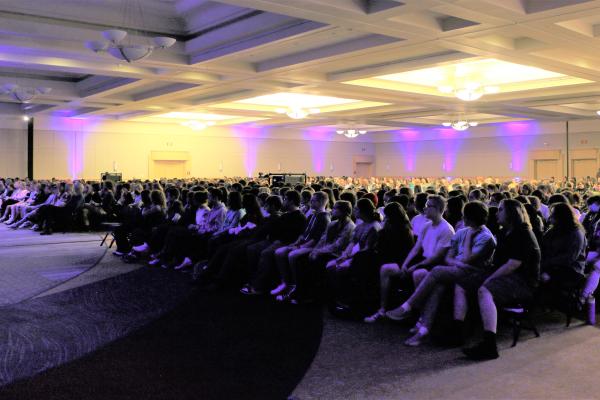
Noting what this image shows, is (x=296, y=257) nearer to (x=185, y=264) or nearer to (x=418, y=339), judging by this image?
(x=418, y=339)

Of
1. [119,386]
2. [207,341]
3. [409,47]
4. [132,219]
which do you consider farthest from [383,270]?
[132,219]

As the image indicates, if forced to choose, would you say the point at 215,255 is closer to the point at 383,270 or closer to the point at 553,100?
the point at 383,270

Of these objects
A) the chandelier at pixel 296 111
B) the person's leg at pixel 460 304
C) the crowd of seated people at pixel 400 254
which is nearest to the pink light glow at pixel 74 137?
the chandelier at pixel 296 111

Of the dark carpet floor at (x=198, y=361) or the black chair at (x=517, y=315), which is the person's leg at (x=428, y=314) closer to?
the black chair at (x=517, y=315)

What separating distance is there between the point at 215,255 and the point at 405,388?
182 inches

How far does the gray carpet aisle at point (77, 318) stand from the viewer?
5.25 m

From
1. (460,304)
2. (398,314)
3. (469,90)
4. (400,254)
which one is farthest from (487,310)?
(469,90)

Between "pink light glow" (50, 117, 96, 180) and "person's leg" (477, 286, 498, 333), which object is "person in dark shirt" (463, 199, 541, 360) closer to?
"person's leg" (477, 286, 498, 333)

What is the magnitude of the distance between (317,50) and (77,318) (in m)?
6.46

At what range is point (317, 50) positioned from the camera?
11.0 metres

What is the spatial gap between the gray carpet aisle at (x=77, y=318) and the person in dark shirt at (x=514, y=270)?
11.1 ft

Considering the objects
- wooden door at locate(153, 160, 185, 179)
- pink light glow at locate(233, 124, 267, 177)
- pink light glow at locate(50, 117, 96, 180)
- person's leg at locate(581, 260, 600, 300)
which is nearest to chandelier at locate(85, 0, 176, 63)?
person's leg at locate(581, 260, 600, 300)

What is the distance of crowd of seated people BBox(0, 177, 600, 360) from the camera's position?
5.40m

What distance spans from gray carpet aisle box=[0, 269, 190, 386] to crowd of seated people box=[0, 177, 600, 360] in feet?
2.56
